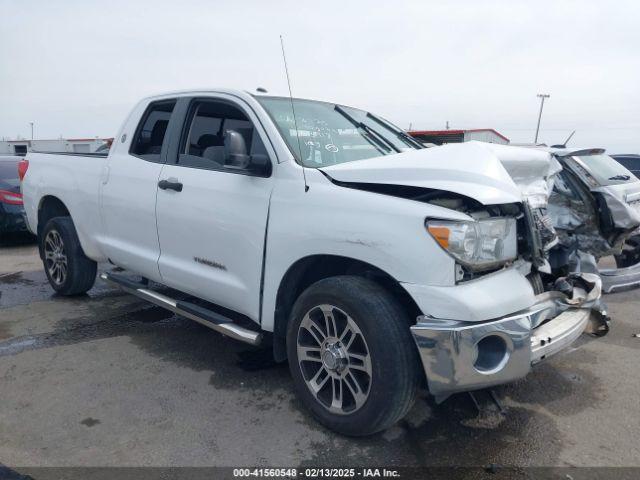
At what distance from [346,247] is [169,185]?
5.51 feet

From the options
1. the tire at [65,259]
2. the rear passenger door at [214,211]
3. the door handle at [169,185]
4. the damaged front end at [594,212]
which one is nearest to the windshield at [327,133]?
the rear passenger door at [214,211]

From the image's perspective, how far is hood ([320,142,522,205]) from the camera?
2807 millimetres

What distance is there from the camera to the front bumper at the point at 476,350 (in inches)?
103

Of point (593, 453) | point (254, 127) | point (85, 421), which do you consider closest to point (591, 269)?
point (593, 453)

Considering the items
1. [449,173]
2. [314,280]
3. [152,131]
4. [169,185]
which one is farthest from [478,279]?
[152,131]

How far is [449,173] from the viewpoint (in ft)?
9.39

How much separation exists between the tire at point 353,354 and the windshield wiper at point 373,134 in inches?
53.9

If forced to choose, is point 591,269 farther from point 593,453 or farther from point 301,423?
point 301,423

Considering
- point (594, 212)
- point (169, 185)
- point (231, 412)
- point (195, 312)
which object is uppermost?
point (169, 185)

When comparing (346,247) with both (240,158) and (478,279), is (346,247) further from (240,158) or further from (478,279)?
(240,158)

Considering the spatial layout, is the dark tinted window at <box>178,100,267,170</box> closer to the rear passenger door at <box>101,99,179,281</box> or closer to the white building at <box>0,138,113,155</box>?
the rear passenger door at <box>101,99,179,281</box>

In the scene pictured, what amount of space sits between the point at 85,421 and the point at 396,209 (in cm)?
227

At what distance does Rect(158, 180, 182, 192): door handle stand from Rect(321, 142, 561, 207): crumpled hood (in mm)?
1241

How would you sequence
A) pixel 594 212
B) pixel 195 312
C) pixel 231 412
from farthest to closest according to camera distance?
1. pixel 594 212
2. pixel 195 312
3. pixel 231 412
